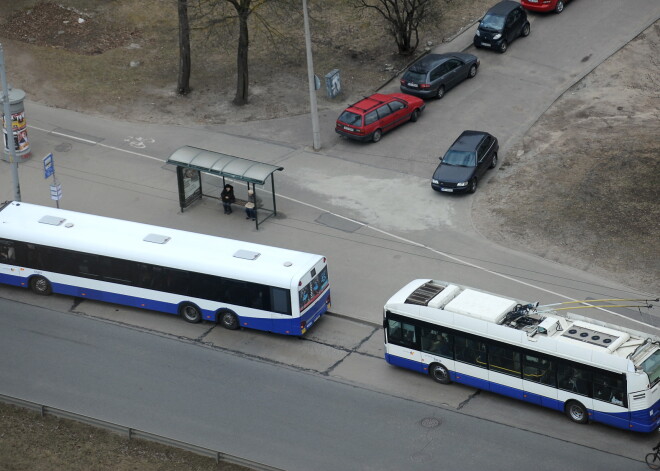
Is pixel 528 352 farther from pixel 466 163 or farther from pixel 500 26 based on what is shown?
pixel 500 26

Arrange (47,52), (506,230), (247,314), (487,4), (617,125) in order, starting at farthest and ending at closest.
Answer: (487,4)
(47,52)
(617,125)
(506,230)
(247,314)

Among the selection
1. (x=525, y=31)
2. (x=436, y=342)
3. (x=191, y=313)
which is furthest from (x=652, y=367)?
(x=525, y=31)

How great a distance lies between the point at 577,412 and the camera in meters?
27.9

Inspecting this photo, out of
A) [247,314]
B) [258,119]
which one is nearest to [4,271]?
[247,314]

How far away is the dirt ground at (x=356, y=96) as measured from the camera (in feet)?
120

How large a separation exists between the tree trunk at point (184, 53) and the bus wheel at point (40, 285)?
15718mm

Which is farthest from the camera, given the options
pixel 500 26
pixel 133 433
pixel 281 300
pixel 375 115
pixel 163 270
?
pixel 500 26

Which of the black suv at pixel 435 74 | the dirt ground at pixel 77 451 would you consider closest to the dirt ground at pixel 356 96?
the dirt ground at pixel 77 451

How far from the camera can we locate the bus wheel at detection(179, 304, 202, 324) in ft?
108

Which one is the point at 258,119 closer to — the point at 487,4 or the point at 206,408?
the point at 487,4

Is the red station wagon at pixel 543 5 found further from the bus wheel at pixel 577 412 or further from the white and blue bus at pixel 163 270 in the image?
the bus wheel at pixel 577 412

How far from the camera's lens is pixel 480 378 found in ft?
95.1

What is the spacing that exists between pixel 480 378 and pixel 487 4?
29.9 meters

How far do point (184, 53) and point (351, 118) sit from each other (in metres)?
8.60
